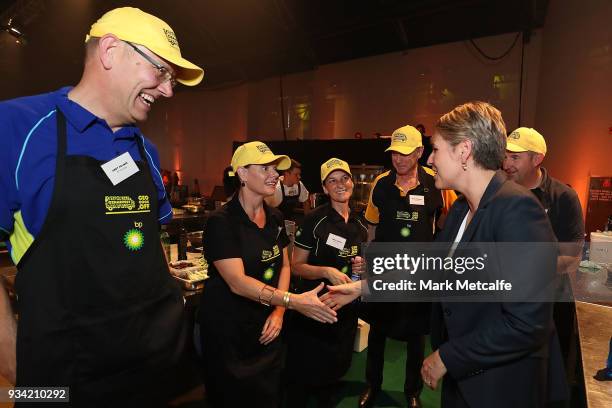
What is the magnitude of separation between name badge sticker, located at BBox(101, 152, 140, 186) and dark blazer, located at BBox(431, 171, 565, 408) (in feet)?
4.01

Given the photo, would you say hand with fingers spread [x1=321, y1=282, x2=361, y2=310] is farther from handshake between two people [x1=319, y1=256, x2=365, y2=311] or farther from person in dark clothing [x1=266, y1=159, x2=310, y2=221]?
person in dark clothing [x1=266, y1=159, x2=310, y2=221]

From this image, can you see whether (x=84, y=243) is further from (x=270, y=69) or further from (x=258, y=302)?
(x=270, y=69)

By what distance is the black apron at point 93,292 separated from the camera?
947 millimetres

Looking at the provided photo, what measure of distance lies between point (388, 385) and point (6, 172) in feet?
9.98

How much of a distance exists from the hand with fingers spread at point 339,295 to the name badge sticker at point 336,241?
1.14 ft

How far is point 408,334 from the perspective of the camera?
8.56 feet

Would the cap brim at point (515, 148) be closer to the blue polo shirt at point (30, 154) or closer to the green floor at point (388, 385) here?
the green floor at point (388, 385)

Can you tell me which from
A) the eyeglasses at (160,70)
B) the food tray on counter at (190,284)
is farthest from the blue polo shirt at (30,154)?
the food tray on counter at (190,284)

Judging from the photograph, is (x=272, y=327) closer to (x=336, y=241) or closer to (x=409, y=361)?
(x=336, y=241)

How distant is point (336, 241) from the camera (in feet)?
7.67

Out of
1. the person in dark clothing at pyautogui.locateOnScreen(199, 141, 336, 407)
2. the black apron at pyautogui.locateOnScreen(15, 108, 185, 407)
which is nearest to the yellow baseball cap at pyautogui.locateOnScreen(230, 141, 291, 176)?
the person in dark clothing at pyautogui.locateOnScreen(199, 141, 336, 407)

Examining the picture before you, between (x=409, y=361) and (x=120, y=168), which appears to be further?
(x=409, y=361)

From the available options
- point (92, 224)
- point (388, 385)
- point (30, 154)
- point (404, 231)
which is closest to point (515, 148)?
point (404, 231)

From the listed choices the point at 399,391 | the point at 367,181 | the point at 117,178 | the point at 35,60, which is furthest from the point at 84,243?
the point at 35,60
